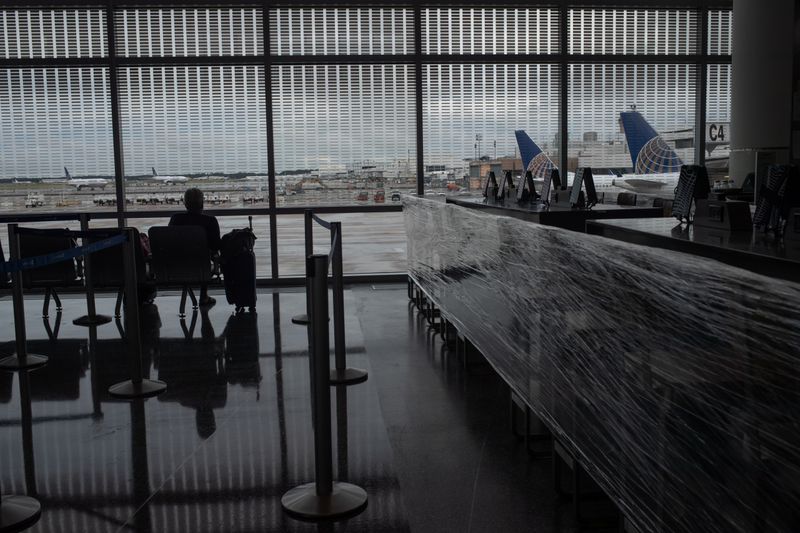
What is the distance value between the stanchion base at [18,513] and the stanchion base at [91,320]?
11.5 feet

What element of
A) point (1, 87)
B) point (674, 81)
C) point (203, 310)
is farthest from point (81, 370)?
point (674, 81)

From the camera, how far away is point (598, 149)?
340 inches

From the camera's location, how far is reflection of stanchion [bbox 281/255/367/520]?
8.80ft

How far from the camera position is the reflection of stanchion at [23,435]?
8.57 feet

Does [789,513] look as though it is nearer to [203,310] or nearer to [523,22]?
[203,310]

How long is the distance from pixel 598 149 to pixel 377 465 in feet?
20.6

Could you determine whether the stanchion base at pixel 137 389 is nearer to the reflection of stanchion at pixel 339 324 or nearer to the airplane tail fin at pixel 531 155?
the reflection of stanchion at pixel 339 324

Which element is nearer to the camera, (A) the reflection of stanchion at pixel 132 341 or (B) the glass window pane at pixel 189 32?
(A) the reflection of stanchion at pixel 132 341

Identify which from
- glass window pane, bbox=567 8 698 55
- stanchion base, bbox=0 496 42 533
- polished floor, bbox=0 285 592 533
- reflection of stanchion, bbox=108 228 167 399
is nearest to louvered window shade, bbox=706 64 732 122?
glass window pane, bbox=567 8 698 55

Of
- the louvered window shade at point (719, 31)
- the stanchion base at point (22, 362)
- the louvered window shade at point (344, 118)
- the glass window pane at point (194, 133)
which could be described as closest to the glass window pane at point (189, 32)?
the glass window pane at point (194, 133)

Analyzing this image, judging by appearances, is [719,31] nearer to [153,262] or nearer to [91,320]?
[153,262]

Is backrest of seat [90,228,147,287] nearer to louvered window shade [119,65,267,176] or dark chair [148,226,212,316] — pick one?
dark chair [148,226,212,316]

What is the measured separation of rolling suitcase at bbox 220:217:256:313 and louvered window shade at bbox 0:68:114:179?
237 centimetres

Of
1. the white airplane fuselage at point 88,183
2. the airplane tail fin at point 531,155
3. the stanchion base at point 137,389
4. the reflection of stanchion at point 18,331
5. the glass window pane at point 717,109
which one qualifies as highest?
the glass window pane at point 717,109
